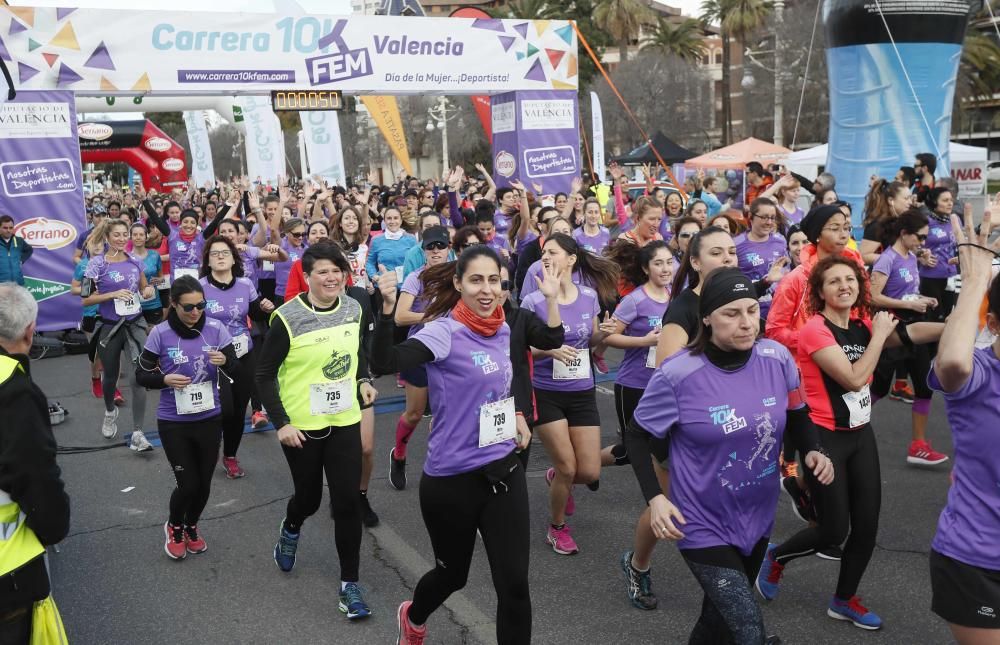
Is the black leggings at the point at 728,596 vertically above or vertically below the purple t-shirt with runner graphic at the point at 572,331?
below

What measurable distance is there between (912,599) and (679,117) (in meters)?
49.7

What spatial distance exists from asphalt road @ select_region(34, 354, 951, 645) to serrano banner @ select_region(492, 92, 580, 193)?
9225 millimetres

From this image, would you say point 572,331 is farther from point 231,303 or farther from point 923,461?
point 923,461

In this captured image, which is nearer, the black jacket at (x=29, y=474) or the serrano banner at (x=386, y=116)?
the black jacket at (x=29, y=474)

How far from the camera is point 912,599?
15.1ft

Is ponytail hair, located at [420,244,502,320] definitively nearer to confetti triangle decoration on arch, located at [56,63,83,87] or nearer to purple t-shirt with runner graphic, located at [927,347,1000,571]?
purple t-shirt with runner graphic, located at [927,347,1000,571]

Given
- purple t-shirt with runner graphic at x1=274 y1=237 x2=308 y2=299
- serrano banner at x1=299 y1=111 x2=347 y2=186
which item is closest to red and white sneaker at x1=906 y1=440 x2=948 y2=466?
purple t-shirt with runner graphic at x1=274 y1=237 x2=308 y2=299

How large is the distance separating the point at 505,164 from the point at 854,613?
12279mm

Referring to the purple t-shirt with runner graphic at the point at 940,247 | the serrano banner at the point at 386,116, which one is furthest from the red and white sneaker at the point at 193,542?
the serrano banner at the point at 386,116

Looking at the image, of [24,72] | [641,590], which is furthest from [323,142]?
[641,590]

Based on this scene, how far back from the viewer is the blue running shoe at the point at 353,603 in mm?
4566

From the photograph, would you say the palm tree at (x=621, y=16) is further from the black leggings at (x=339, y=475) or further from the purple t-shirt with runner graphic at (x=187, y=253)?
the black leggings at (x=339, y=475)

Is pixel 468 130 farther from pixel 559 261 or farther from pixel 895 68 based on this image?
pixel 559 261

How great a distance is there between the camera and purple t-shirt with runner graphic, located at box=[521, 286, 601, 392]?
5371 mm
